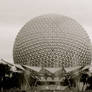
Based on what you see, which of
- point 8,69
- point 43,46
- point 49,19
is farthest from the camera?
point 49,19

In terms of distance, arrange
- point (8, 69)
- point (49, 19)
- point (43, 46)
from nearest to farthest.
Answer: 1. point (8, 69)
2. point (43, 46)
3. point (49, 19)

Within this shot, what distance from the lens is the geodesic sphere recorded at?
65.6 m

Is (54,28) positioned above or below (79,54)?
above

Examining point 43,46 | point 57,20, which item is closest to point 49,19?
point 57,20

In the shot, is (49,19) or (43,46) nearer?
(43,46)

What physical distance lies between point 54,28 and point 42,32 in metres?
2.27

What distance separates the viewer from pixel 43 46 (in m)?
66.2

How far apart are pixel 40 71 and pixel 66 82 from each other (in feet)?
15.2

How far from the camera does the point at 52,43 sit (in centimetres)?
6625

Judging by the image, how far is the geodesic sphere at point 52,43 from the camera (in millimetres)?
65562

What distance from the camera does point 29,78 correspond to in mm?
64062

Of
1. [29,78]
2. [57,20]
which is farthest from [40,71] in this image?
[57,20]

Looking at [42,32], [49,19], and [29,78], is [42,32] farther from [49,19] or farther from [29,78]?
[29,78]

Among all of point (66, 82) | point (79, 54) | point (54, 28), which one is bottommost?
point (66, 82)
